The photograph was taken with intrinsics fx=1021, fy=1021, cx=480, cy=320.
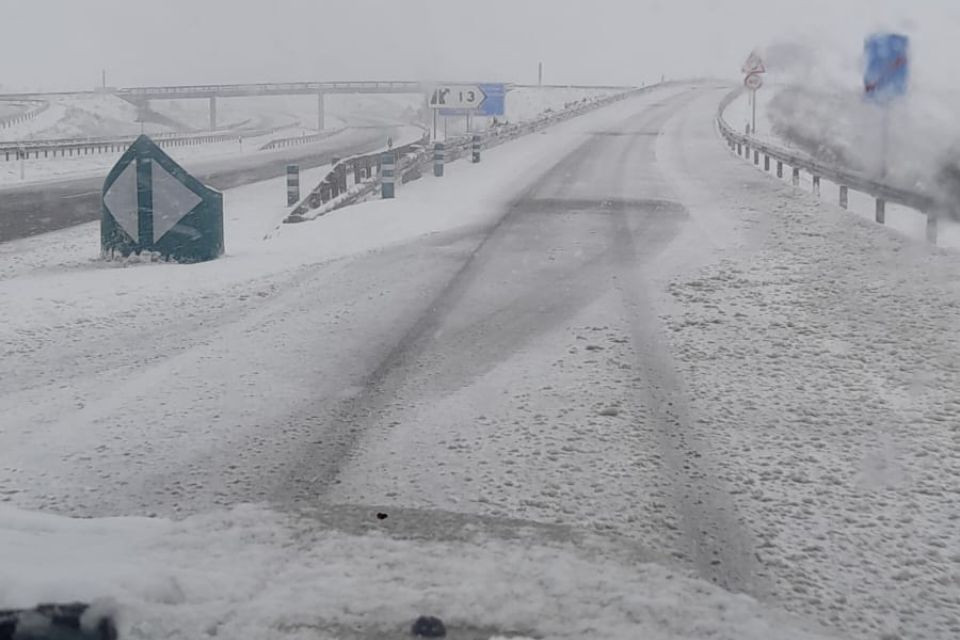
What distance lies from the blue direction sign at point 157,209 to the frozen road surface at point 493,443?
41 cm

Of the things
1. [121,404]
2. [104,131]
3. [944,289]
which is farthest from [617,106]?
[121,404]

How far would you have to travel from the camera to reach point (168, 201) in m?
11.7

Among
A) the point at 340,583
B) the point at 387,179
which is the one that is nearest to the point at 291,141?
the point at 387,179

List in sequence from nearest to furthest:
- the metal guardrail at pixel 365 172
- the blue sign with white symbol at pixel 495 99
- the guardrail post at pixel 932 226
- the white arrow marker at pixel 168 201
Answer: the white arrow marker at pixel 168 201, the guardrail post at pixel 932 226, the metal guardrail at pixel 365 172, the blue sign with white symbol at pixel 495 99

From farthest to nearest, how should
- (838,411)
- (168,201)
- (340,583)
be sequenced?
(168,201)
(838,411)
(340,583)

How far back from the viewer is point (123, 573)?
12.1 ft

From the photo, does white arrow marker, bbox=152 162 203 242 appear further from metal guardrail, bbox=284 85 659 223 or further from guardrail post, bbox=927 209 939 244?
guardrail post, bbox=927 209 939 244

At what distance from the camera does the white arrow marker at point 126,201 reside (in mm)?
11711

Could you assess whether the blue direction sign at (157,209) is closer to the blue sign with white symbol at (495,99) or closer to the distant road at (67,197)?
the distant road at (67,197)

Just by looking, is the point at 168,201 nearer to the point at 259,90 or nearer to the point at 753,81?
the point at 753,81

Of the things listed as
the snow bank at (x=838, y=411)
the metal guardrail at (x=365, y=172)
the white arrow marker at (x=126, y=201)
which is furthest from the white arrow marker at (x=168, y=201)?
the snow bank at (x=838, y=411)

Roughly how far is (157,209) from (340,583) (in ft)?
29.3

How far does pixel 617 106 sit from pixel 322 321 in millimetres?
66010

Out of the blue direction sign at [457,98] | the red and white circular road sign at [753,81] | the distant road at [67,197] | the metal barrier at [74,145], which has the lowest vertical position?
the distant road at [67,197]
